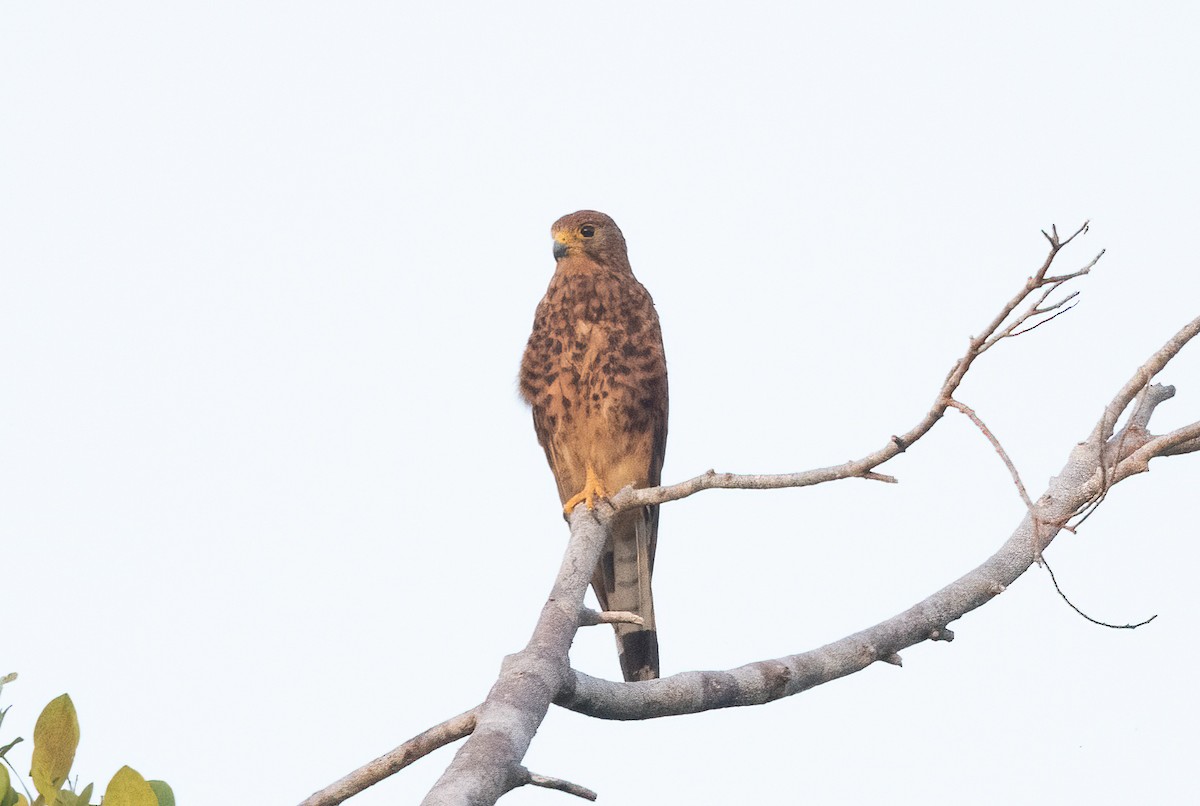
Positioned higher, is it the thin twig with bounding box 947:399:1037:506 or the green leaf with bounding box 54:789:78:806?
the thin twig with bounding box 947:399:1037:506

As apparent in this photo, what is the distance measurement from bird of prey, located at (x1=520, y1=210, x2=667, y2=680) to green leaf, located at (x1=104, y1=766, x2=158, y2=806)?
9.68 feet

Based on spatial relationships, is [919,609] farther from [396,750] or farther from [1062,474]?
[396,750]

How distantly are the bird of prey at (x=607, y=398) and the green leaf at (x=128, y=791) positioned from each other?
295cm

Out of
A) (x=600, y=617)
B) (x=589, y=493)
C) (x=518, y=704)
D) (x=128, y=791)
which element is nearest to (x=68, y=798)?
(x=128, y=791)

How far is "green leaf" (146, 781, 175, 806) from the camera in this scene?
213cm

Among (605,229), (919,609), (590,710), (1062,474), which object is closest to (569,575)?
(590,710)

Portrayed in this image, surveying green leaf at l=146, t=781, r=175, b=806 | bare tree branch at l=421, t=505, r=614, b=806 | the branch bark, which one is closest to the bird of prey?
the branch bark

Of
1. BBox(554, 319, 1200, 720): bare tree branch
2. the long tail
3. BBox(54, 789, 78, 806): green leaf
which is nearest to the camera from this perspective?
BBox(54, 789, 78, 806): green leaf

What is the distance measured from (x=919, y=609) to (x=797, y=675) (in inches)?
16.8

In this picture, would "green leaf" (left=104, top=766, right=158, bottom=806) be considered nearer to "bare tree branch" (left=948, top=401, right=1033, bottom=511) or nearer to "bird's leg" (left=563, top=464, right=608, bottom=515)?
"bare tree branch" (left=948, top=401, right=1033, bottom=511)

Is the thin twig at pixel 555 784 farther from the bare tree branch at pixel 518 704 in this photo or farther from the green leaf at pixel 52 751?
the green leaf at pixel 52 751

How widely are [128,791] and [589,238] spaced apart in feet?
→ 12.2

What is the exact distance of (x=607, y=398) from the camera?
5000 millimetres

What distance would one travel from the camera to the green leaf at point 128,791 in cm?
198
